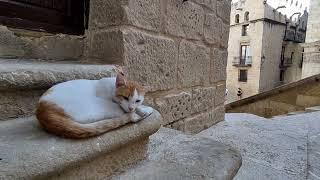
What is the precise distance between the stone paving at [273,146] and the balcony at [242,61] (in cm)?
1610

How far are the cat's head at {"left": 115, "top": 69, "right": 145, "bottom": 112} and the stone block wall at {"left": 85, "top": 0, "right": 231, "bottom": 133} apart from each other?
1.30 feet

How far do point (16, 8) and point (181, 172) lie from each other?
0.85 meters

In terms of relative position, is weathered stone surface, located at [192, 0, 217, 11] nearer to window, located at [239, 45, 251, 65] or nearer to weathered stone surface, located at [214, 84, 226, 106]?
weathered stone surface, located at [214, 84, 226, 106]

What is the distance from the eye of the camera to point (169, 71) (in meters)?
1.48

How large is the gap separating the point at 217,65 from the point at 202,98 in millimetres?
339

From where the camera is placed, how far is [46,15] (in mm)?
1114

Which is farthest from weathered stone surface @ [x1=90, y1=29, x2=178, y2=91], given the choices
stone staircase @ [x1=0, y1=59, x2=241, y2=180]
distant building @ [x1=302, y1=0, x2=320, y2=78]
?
distant building @ [x1=302, y1=0, x2=320, y2=78]

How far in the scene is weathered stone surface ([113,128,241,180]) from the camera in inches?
32.2

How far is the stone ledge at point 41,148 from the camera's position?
538mm

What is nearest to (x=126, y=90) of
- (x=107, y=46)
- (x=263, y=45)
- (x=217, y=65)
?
(x=107, y=46)

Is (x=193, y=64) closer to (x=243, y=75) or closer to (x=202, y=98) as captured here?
(x=202, y=98)

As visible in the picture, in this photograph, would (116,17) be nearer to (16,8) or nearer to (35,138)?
(16,8)

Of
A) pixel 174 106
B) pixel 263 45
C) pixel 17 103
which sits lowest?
pixel 174 106

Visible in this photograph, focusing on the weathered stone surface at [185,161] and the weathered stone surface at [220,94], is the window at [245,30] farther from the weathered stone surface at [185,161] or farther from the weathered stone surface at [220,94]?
the weathered stone surface at [185,161]
